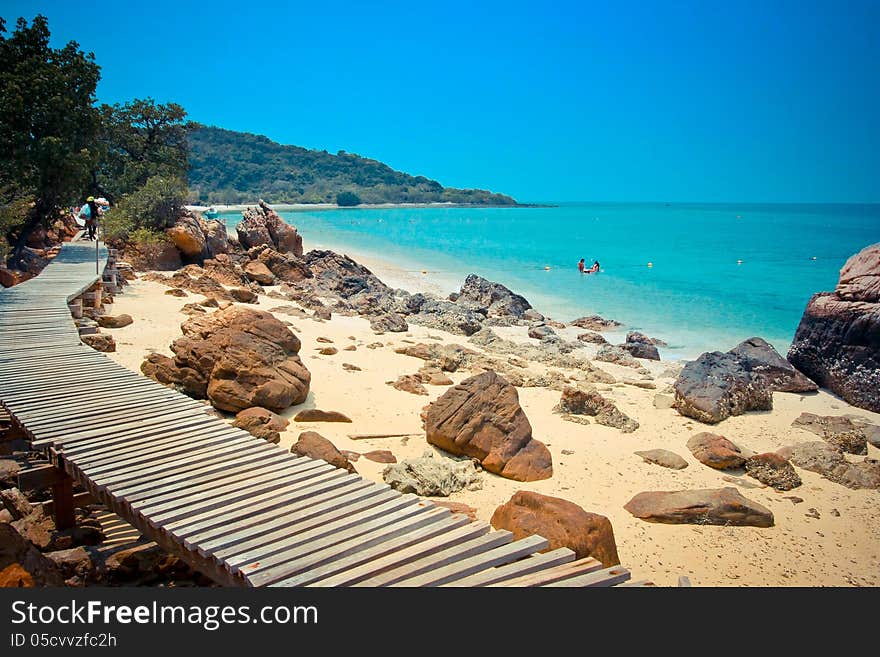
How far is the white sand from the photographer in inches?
257

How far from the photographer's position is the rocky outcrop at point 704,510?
7191 millimetres

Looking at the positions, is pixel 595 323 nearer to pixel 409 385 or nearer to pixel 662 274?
pixel 409 385

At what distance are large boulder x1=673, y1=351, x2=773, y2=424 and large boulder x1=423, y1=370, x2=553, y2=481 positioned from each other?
3982 millimetres

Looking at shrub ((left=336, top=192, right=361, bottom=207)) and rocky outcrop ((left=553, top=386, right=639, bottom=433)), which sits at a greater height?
shrub ((left=336, top=192, right=361, bottom=207))

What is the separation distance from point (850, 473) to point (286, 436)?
755 centimetres

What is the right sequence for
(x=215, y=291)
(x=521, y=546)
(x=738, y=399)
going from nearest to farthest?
(x=521, y=546) → (x=738, y=399) → (x=215, y=291)

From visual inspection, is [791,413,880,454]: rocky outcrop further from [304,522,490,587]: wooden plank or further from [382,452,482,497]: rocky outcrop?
[304,522,490,587]: wooden plank

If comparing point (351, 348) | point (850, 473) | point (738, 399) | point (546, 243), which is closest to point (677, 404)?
point (738, 399)

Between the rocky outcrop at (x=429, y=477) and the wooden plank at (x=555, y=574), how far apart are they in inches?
121

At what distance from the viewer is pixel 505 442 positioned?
8336mm

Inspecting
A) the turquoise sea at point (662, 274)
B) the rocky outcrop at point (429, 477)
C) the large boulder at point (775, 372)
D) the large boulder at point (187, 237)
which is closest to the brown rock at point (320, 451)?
the rocky outcrop at point (429, 477)

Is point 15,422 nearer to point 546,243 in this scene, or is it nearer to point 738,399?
point 738,399

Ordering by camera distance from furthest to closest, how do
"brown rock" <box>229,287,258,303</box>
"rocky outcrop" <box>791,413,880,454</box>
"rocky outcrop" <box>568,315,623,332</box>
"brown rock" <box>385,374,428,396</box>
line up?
"rocky outcrop" <box>568,315,623,332</box>
"brown rock" <box>229,287,258,303</box>
"brown rock" <box>385,374,428,396</box>
"rocky outcrop" <box>791,413,880,454</box>

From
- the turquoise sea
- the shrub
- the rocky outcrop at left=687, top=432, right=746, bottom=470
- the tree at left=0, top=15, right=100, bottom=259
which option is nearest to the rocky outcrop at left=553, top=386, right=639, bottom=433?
the rocky outcrop at left=687, top=432, right=746, bottom=470
